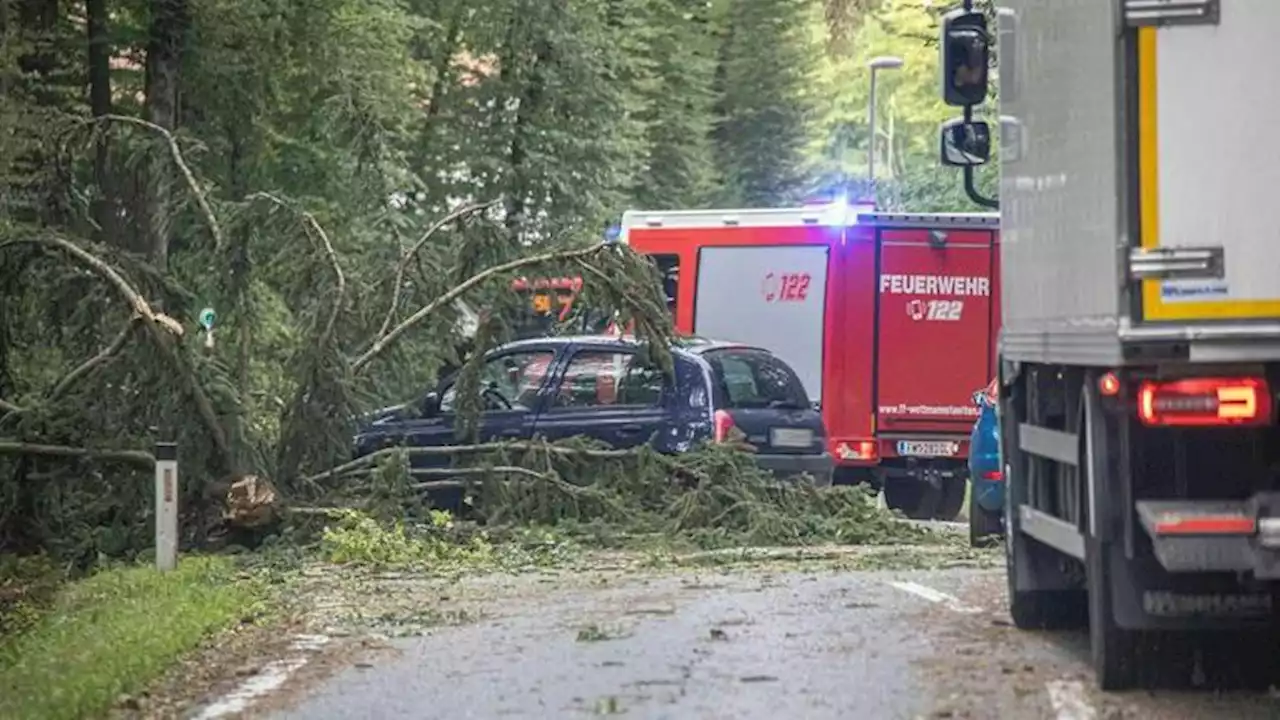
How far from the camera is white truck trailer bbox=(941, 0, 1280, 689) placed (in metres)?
7.25

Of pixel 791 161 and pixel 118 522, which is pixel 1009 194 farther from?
pixel 791 161

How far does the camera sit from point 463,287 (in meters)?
17.1

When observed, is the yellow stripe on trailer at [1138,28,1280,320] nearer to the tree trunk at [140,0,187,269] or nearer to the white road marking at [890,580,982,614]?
the white road marking at [890,580,982,614]

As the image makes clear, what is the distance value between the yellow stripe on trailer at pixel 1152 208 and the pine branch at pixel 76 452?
10043 mm

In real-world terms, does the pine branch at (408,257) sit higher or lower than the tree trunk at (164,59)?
lower

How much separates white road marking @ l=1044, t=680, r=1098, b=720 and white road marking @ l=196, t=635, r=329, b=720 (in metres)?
3.36

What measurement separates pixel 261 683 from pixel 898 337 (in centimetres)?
1358

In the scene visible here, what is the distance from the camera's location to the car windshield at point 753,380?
59.4 ft

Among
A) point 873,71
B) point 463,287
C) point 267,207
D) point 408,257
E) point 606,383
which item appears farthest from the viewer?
point 873,71

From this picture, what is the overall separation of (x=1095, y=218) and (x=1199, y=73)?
768mm

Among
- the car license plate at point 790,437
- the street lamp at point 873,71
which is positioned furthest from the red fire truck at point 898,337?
the street lamp at point 873,71

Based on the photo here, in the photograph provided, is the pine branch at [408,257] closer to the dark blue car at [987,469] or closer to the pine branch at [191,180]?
the pine branch at [191,180]

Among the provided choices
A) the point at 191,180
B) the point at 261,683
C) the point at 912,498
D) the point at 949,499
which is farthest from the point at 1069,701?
the point at 949,499

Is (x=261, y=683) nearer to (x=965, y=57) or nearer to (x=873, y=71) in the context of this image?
(x=965, y=57)
